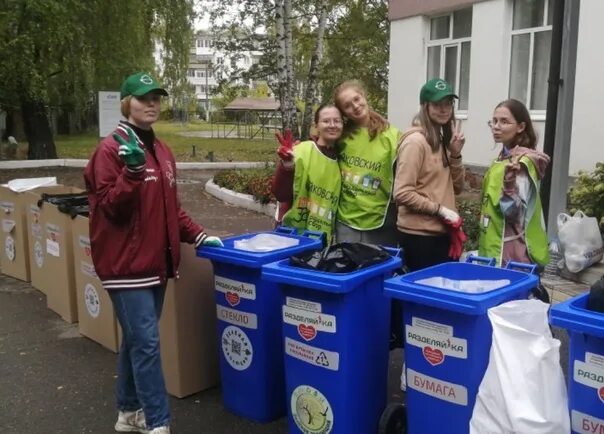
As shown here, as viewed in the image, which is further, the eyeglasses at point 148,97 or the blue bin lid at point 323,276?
the eyeglasses at point 148,97

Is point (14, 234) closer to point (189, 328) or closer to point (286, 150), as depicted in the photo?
point (189, 328)

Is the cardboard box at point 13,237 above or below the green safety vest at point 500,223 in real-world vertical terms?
below

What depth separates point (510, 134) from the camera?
3.78 m

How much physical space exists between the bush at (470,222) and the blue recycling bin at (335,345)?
3902 mm

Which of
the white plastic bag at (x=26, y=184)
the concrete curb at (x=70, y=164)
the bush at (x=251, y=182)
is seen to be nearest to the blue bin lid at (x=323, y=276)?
the white plastic bag at (x=26, y=184)

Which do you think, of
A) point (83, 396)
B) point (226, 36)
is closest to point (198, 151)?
point (226, 36)

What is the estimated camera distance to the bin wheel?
123 inches

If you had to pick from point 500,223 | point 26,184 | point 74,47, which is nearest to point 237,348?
point 500,223

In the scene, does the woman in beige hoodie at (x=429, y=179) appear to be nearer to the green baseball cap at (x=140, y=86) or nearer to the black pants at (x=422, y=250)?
the black pants at (x=422, y=250)

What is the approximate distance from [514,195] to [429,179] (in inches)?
19.3

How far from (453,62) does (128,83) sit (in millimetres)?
11795

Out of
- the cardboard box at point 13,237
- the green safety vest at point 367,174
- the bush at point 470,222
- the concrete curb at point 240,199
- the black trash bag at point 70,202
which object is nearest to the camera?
the green safety vest at point 367,174

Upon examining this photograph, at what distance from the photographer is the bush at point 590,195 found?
275 inches

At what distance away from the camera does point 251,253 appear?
338 centimetres
